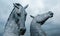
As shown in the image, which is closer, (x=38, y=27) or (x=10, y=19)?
(x=10, y=19)

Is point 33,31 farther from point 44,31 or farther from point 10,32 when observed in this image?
point 10,32

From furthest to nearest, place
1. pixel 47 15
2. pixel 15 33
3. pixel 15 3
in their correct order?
1. pixel 47 15
2. pixel 15 3
3. pixel 15 33

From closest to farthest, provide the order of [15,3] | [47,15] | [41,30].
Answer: [15,3]
[41,30]
[47,15]

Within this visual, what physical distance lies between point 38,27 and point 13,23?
4.28 feet

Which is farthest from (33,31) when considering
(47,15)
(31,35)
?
(47,15)

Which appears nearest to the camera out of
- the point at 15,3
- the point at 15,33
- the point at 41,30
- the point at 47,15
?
the point at 15,33

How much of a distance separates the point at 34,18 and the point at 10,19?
4.48 feet

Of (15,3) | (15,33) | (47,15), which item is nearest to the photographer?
(15,33)

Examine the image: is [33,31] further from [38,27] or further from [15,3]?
[15,3]

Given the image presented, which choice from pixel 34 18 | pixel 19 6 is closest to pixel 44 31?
pixel 34 18

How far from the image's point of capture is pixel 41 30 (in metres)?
6.80

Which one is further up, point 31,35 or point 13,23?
point 13,23

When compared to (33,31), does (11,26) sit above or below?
above

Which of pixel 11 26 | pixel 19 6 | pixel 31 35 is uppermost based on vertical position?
pixel 19 6
